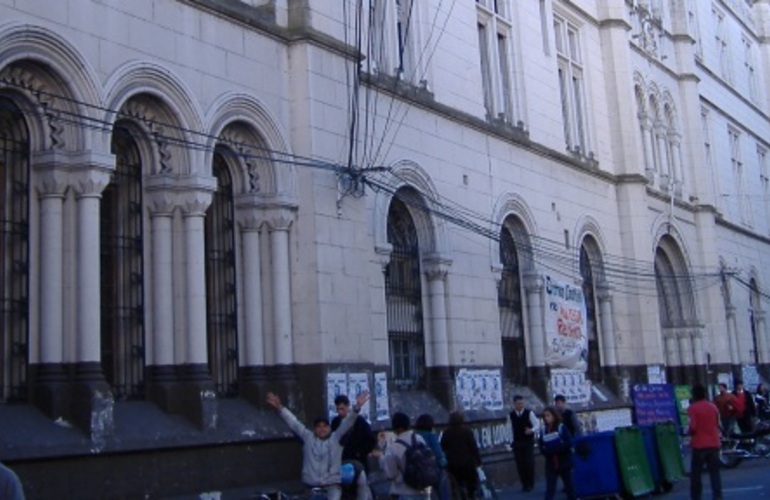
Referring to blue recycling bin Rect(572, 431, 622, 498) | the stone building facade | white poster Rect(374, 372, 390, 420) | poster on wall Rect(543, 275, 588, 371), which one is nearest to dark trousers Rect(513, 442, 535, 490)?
the stone building facade

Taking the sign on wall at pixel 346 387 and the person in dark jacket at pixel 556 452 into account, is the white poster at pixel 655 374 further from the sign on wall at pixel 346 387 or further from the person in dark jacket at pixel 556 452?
the sign on wall at pixel 346 387

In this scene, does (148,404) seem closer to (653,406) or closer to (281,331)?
(281,331)

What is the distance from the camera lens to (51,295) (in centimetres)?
1311

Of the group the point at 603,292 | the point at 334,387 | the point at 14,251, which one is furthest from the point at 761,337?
the point at 14,251

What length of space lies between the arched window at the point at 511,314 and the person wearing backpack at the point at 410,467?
11283mm

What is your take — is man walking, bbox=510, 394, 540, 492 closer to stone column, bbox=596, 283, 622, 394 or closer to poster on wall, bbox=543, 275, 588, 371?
poster on wall, bbox=543, 275, 588, 371

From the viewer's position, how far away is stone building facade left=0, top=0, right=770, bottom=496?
13.3 metres

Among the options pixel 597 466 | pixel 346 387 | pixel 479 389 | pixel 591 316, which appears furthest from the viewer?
pixel 591 316

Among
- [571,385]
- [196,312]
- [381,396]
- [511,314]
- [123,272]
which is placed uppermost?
[511,314]

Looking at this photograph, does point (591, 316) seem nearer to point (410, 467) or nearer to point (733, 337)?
point (733, 337)

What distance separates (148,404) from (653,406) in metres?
14.4

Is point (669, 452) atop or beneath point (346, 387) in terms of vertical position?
beneath

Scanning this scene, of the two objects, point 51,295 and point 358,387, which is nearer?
point 51,295

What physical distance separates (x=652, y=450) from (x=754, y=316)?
21736 mm
